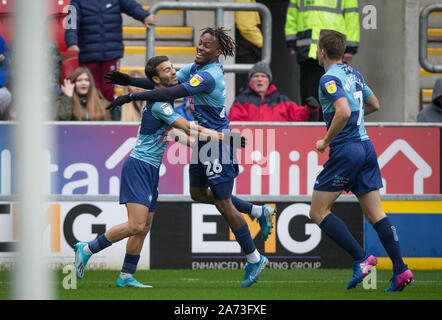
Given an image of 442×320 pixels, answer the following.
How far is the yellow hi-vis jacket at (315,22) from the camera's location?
915 centimetres

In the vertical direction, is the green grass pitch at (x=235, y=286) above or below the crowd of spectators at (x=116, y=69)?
below

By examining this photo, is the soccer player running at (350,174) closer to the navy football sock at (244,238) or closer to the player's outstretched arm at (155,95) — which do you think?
the navy football sock at (244,238)

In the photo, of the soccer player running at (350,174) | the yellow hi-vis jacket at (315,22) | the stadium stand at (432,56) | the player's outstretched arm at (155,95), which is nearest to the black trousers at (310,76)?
the yellow hi-vis jacket at (315,22)

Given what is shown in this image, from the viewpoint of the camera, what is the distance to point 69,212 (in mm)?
7992

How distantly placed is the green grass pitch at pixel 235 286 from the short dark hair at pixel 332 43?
1.73 meters

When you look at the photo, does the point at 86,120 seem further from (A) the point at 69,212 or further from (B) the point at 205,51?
(B) the point at 205,51

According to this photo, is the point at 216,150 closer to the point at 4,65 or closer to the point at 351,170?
the point at 351,170

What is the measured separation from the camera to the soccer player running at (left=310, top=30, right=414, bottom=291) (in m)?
5.89

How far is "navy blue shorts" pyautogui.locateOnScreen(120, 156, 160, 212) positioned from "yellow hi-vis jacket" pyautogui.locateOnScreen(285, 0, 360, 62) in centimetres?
355

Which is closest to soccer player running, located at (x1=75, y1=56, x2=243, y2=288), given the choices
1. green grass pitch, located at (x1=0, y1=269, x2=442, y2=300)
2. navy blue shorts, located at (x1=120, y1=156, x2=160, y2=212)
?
navy blue shorts, located at (x1=120, y1=156, x2=160, y2=212)

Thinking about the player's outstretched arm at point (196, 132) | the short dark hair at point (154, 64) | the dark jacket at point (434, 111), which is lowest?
the player's outstretched arm at point (196, 132)

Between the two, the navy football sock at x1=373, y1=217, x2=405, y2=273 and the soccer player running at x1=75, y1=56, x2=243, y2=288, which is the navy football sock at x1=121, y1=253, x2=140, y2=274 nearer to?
the soccer player running at x1=75, y1=56, x2=243, y2=288

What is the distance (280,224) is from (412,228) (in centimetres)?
133
